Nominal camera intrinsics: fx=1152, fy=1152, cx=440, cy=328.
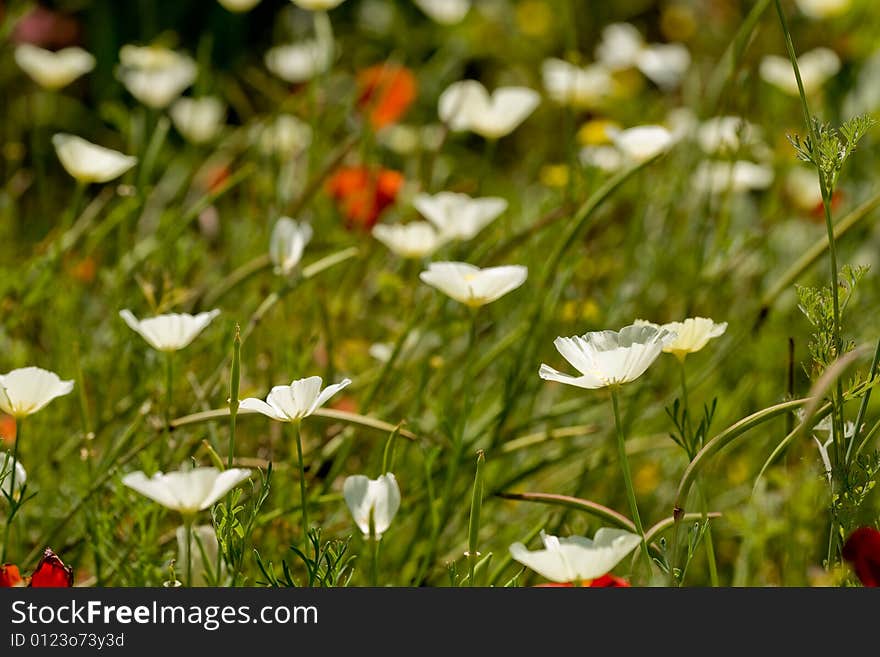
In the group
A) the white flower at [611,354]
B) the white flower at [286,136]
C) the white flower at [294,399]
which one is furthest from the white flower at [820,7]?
the white flower at [294,399]

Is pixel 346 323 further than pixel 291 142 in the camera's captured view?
No

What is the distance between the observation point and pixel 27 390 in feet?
2.22

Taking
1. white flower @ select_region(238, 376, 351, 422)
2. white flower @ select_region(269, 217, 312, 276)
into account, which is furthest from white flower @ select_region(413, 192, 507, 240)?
white flower @ select_region(238, 376, 351, 422)

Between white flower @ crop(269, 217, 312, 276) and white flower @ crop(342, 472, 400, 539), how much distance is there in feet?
0.94

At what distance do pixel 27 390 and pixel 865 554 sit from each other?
19.1 inches

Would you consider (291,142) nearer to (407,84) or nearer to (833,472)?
(407,84)

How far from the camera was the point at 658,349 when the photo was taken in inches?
23.9

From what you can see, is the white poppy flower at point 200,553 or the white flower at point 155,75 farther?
the white flower at point 155,75

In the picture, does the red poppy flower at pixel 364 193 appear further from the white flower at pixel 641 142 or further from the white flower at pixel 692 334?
the white flower at pixel 692 334

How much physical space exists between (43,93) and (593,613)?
71.1 inches

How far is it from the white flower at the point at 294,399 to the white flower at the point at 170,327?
114mm

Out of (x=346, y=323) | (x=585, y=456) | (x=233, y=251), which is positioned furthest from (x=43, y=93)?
(x=585, y=456)

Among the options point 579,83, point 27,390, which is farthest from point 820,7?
point 27,390

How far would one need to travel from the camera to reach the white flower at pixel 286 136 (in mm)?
1426
